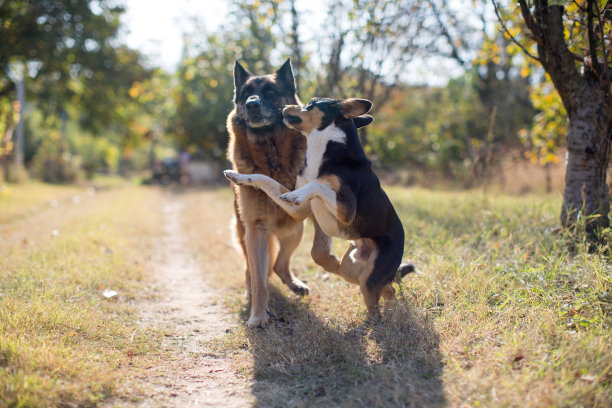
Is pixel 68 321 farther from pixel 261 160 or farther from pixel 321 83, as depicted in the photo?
pixel 321 83

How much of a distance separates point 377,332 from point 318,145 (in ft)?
4.88

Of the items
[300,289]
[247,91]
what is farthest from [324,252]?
[247,91]

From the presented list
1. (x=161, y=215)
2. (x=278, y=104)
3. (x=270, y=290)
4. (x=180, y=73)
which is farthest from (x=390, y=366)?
(x=180, y=73)

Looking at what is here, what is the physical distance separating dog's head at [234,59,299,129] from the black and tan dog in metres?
0.48

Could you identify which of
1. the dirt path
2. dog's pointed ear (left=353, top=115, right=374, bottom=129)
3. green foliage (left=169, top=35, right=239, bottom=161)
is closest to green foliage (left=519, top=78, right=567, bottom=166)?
dog's pointed ear (left=353, top=115, right=374, bottom=129)

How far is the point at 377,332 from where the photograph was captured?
10.8 feet

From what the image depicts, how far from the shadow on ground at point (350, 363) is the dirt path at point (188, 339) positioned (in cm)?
23

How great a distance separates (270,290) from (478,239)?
266 cm

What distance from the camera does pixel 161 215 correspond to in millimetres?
11172

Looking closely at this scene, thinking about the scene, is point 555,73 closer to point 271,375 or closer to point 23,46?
point 271,375

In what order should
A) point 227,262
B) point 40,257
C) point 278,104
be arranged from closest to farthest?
1. point 278,104
2. point 40,257
3. point 227,262

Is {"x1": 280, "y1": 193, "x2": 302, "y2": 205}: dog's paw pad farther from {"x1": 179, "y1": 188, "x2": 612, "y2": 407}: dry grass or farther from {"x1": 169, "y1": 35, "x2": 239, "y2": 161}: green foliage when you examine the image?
{"x1": 169, "y1": 35, "x2": 239, "y2": 161}: green foliage

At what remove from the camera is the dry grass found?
242 centimetres

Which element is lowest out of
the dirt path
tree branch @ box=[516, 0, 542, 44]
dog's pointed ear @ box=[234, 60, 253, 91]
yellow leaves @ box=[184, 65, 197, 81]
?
the dirt path
